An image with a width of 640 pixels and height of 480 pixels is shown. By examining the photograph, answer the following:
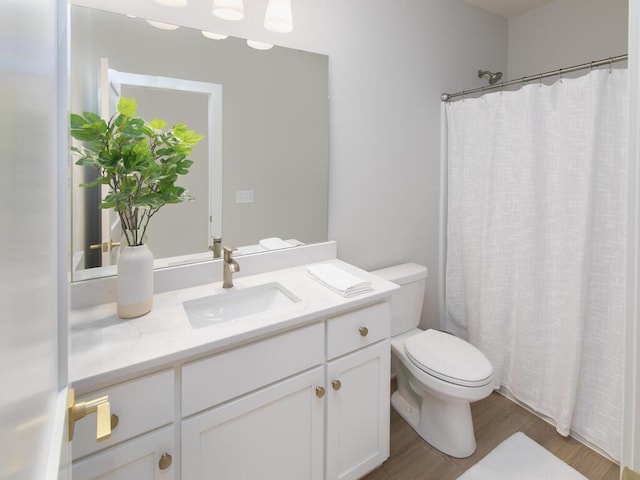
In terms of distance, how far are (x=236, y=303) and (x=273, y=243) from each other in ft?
1.27

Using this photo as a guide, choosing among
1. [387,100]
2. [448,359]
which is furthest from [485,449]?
[387,100]

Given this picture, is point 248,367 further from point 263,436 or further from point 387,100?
point 387,100

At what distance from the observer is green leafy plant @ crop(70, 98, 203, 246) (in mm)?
1034

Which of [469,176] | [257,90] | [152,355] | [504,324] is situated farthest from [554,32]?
[152,355]

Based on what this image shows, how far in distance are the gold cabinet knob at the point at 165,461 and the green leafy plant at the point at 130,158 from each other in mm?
673

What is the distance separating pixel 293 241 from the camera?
5.74 ft

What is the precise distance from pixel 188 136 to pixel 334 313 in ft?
2.75

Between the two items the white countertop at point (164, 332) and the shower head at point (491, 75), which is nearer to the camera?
the white countertop at point (164, 332)

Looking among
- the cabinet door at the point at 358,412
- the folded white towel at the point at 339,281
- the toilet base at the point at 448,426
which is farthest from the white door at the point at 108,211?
the toilet base at the point at 448,426

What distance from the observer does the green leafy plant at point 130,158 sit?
1034 mm

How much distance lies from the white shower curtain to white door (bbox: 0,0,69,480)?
197 centimetres

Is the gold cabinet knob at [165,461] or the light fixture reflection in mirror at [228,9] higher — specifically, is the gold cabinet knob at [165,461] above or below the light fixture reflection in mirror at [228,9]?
below

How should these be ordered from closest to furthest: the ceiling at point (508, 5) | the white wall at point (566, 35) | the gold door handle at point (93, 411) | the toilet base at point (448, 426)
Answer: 1. the gold door handle at point (93, 411)
2. the toilet base at point (448, 426)
3. the white wall at point (566, 35)
4. the ceiling at point (508, 5)

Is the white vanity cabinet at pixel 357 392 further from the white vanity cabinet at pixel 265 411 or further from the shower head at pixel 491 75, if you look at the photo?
the shower head at pixel 491 75
